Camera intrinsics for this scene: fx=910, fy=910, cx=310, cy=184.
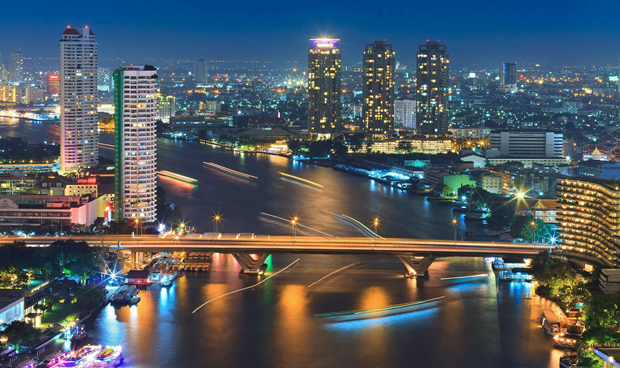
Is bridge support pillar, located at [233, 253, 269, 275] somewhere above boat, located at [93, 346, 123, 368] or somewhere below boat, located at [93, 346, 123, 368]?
above

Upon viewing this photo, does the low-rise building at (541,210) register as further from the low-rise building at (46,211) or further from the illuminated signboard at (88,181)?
the low-rise building at (46,211)

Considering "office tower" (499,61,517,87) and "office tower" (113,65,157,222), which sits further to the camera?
"office tower" (499,61,517,87)

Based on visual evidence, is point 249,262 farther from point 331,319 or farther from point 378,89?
point 378,89

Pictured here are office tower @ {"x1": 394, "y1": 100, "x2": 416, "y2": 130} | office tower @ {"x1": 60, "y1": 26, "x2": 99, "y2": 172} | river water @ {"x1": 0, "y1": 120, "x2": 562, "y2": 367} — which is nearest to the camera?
river water @ {"x1": 0, "y1": 120, "x2": 562, "y2": 367}

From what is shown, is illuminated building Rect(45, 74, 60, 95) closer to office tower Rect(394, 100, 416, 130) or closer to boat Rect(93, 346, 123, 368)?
office tower Rect(394, 100, 416, 130)

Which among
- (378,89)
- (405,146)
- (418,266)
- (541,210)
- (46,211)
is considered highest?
(378,89)

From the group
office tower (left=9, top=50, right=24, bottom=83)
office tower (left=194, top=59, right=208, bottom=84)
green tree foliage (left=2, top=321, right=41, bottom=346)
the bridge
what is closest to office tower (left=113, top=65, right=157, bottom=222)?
the bridge

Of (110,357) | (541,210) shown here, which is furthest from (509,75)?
(110,357)
